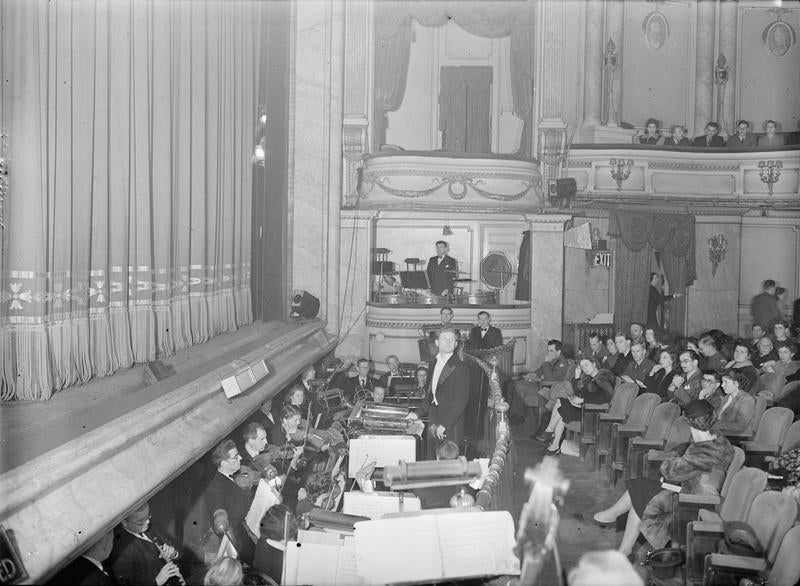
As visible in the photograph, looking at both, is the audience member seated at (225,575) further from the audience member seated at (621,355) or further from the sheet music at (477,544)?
the audience member seated at (621,355)

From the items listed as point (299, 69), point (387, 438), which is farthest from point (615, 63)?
point (387, 438)

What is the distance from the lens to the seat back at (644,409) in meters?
7.17

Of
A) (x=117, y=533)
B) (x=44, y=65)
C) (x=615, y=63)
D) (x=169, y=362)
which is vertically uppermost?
(x=615, y=63)

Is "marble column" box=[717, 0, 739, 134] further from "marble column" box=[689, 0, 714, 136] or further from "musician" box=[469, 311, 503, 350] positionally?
"musician" box=[469, 311, 503, 350]

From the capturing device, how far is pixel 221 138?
8.38 meters

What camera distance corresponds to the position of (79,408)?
430cm

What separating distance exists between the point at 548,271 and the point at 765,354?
13.4 ft

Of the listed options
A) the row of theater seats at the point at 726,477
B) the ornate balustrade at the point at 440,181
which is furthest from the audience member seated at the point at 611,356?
the ornate balustrade at the point at 440,181

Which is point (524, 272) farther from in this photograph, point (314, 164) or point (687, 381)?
point (687, 381)

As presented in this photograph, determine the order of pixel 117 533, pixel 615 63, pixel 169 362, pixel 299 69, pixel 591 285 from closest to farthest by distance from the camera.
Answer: pixel 117 533
pixel 169 362
pixel 299 69
pixel 591 285
pixel 615 63

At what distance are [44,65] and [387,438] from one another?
2.75 metres

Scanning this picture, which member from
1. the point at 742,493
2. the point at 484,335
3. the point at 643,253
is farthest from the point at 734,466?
the point at 643,253

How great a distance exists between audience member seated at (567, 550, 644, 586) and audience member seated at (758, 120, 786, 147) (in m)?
12.8

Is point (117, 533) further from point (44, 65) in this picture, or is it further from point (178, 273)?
point (178, 273)
